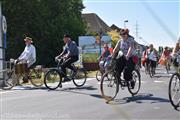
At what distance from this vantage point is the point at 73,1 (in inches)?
2778

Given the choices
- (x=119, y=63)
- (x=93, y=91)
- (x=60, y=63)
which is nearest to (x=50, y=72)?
(x=60, y=63)

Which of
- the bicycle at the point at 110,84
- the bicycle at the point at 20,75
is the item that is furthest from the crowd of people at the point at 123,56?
the bicycle at the point at 20,75

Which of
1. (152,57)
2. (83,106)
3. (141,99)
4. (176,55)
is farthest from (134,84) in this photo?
(152,57)

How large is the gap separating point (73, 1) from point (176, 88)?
200 feet

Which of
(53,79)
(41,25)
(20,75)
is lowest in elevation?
(53,79)

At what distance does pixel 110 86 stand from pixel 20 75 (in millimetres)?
5997

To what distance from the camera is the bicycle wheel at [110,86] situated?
12.1 meters

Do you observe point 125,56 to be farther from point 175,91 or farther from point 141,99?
point 175,91

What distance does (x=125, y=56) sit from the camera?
12.5m

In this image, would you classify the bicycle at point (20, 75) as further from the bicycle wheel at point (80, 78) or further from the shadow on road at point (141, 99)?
the shadow on road at point (141, 99)

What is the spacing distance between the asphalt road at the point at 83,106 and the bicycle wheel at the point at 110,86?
0.17m

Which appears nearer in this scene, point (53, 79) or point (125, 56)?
point (125, 56)

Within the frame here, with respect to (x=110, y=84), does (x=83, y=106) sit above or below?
below

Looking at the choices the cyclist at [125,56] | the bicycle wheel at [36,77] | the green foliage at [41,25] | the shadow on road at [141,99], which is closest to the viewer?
the shadow on road at [141,99]
